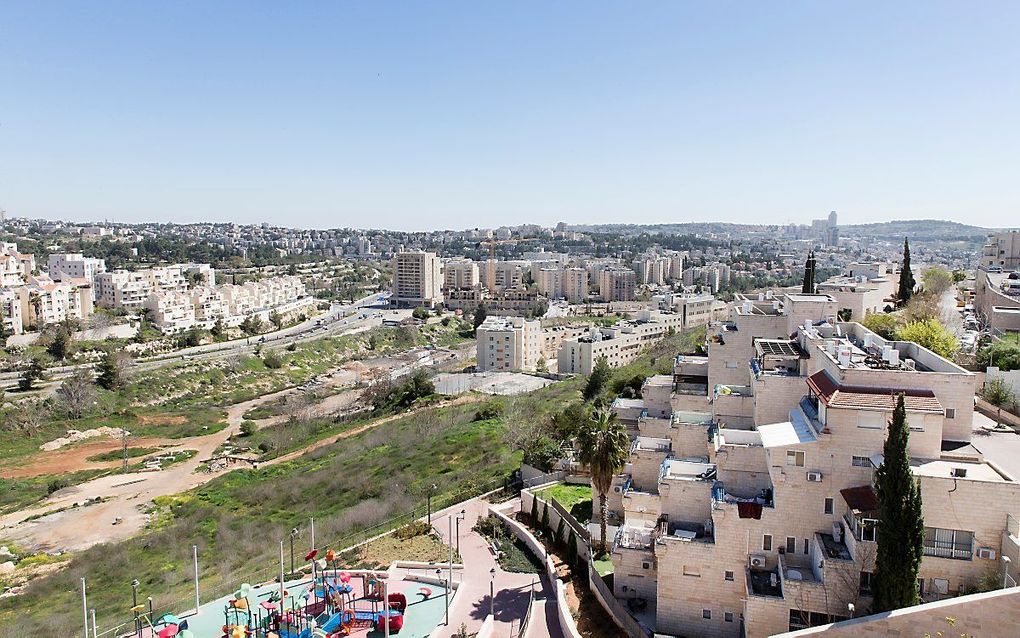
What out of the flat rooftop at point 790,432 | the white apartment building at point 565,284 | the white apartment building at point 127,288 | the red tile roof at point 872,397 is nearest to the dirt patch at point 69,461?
the white apartment building at point 127,288

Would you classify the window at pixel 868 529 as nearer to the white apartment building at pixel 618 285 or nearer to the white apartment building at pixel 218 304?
the white apartment building at pixel 218 304

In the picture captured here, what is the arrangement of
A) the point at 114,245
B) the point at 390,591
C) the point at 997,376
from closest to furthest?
the point at 390,591, the point at 997,376, the point at 114,245

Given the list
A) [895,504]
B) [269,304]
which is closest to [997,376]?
[895,504]

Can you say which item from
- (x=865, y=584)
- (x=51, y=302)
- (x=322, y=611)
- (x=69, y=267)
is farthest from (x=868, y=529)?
(x=69, y=267)

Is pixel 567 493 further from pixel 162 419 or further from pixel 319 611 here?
pixel 162 419

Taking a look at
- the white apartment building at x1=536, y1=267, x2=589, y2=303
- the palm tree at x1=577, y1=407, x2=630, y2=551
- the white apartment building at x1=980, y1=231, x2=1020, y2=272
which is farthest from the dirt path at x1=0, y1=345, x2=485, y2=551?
the white apartment building at x1=536, y1=267, x2=589, y2=303

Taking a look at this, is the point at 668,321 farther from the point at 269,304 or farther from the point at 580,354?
the point at 269,304

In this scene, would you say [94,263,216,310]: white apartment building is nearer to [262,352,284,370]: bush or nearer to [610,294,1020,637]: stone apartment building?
[262,352,284,370]: bush
